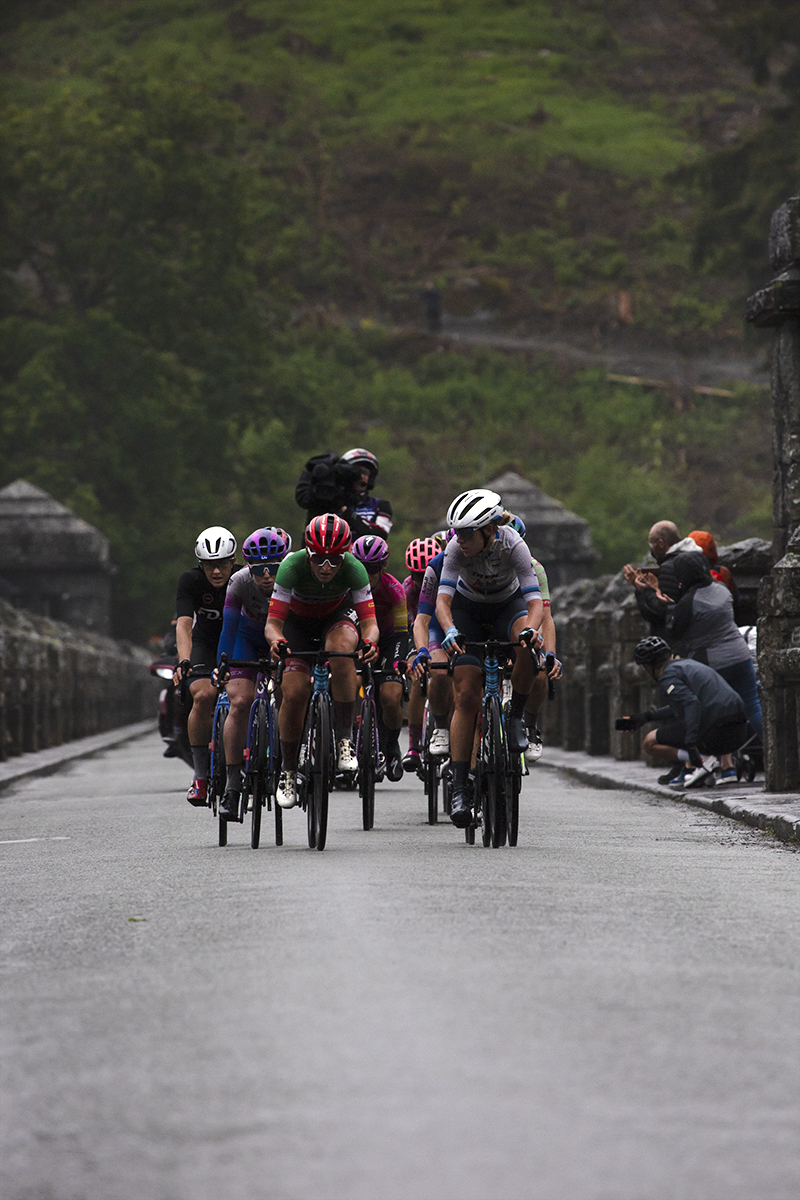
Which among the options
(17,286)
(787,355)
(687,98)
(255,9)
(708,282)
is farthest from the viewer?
(255,9)

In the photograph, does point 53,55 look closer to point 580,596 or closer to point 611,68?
point 611,68

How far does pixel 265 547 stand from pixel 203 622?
1.35 m

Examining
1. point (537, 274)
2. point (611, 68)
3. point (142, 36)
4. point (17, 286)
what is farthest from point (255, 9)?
point (17, 286)

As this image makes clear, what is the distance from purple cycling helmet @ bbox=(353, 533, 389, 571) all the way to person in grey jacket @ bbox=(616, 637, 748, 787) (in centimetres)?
233

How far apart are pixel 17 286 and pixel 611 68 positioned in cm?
10578

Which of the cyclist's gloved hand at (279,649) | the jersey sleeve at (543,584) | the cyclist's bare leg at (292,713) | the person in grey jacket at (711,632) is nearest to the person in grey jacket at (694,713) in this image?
the person in grey jacket at (711,632)

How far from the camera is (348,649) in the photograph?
40.2 ft

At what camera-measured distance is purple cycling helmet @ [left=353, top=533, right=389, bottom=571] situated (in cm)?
1504

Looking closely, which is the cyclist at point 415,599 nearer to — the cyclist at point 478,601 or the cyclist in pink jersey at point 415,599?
the cyclist in pink jersey at point 415,599

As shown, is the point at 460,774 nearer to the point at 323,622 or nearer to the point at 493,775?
the point at 493,775

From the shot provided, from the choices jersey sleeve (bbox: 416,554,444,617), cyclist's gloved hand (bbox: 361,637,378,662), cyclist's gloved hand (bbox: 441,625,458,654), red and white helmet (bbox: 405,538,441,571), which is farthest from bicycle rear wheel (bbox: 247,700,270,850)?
red and white helmet (bbox: 405,538,441,571)

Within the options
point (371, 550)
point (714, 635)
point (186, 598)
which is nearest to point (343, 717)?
point (186, 598)

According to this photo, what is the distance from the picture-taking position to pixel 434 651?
490 inches

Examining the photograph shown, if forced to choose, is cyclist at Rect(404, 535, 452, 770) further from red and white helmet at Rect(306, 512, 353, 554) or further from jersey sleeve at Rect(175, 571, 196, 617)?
jersey sleeve at Rect(175, 571, 196, 617)
